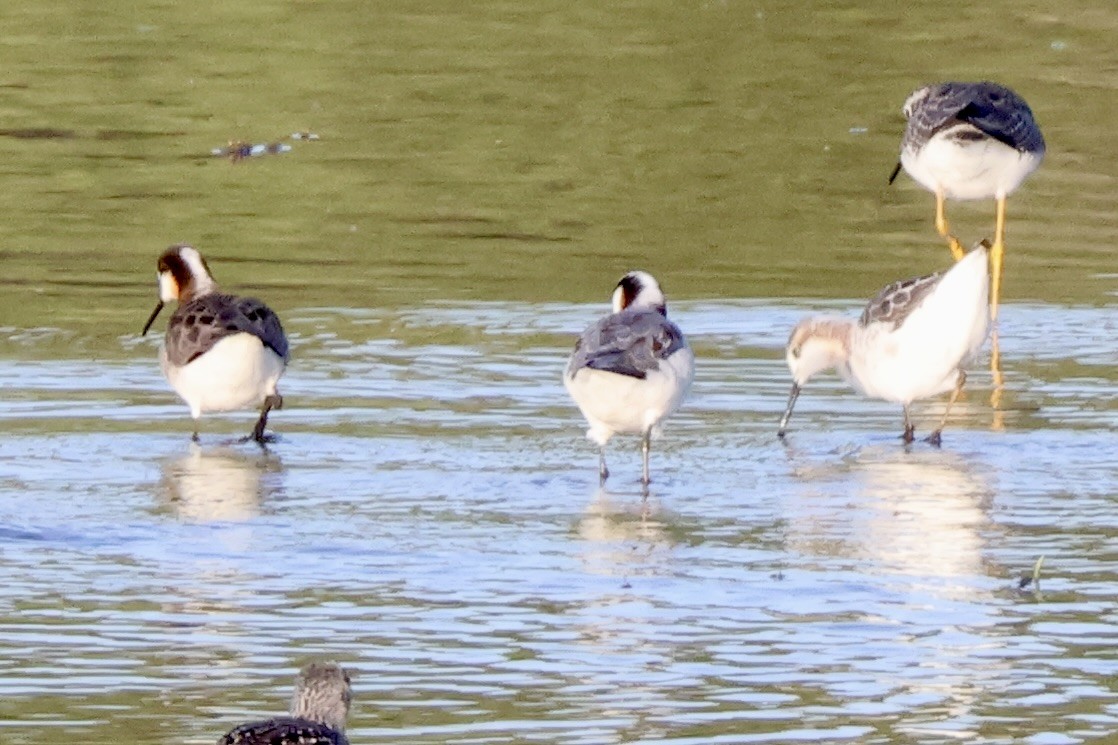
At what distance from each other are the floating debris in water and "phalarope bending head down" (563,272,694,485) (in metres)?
10.1

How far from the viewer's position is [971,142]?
50.0ft

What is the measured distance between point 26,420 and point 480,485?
2639 millimetres

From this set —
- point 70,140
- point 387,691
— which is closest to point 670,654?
point 387,691

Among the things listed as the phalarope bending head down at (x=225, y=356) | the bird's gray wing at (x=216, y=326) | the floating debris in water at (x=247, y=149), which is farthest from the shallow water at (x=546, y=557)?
the floating debris in water at (x=247, y=149)

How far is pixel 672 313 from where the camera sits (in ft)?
50.9

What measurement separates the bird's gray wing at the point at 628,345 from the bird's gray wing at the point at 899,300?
154 centimetres

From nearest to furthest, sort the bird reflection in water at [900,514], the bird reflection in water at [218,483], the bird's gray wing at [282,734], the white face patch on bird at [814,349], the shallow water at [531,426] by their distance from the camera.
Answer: the bird's gray wing at [282,734] < the shallow water at [531,426] < the bird reflection in water at [900,514] < the bird reflection in water at [218,483] < the white face patch on bird at [814,349]

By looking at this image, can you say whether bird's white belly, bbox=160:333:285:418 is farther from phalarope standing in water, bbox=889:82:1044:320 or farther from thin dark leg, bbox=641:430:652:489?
phalarope standing in water, bbox=889:82:1044:320

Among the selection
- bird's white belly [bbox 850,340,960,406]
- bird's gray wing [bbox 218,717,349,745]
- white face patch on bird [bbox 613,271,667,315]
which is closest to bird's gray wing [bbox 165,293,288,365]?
white face patch on bird [bbox 613,271,667,315]

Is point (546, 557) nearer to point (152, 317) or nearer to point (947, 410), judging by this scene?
point (947, 410)

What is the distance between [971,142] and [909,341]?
299 cm

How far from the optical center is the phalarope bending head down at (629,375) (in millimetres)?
11344

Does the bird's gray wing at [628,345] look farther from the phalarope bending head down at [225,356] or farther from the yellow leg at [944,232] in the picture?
the yellow leg at [944,232]

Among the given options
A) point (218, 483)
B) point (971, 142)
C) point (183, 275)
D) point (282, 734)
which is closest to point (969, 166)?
point (971, 142)
